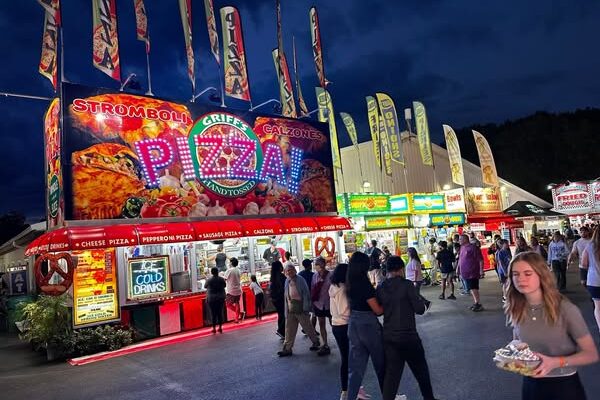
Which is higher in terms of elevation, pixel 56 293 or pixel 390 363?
pixel 56 293

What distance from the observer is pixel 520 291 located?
2912 mm

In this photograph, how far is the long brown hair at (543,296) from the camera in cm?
277

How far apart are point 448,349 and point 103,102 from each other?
10.5 m

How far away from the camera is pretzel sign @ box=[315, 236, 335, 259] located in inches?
655

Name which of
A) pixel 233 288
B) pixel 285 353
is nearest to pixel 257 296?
pixel 233 288

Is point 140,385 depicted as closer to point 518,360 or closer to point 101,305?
point 101,305

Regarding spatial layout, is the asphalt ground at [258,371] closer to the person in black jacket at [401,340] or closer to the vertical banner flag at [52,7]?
the person in black jacket at [401,340]

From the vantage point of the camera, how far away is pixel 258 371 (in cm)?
748

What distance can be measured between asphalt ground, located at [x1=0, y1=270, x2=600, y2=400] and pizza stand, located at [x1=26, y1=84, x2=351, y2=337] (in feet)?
6.42

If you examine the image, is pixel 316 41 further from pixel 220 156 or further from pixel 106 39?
pixel 106 39

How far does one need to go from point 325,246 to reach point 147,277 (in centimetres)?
695

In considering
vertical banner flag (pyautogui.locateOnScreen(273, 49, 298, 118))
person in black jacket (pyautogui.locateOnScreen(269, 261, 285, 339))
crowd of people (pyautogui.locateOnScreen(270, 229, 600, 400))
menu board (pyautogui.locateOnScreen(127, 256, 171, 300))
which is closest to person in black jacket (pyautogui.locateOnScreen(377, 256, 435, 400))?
crowd of people (pyautogui.locateOnScreen(270, 229, 600, 400))

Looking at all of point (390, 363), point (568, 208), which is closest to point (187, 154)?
point (390, 363)

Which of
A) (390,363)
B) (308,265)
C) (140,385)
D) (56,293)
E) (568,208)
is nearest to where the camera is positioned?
(390,363)
